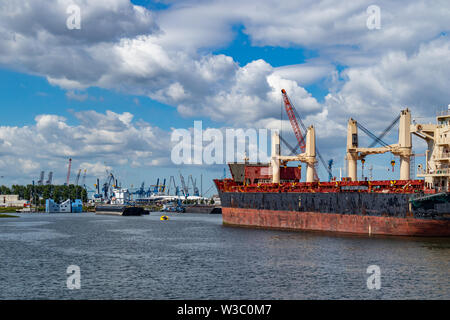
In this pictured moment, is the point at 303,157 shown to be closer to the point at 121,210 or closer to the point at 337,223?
the point at 337,223

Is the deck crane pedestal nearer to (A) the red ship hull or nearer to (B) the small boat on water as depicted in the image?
(A) the red ship hull

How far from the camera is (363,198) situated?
6322 cm

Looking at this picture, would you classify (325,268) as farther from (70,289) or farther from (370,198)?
(370,198)

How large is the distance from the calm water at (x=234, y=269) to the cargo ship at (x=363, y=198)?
3.79m

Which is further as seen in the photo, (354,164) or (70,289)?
(354,164)

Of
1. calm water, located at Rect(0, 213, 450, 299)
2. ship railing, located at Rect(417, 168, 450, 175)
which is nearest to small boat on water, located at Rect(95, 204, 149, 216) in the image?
calm water, located at Rect(0, 213, 450, 299)

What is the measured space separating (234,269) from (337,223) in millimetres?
32078

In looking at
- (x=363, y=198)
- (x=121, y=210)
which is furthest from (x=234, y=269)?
(x=121, y=210)

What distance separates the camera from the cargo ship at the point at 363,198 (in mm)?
56812

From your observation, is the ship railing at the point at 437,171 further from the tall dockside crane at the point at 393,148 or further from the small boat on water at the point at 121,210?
the small boat on water at the point at 121,210

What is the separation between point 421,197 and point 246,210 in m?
38.1

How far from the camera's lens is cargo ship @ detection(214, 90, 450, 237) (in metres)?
56.8
